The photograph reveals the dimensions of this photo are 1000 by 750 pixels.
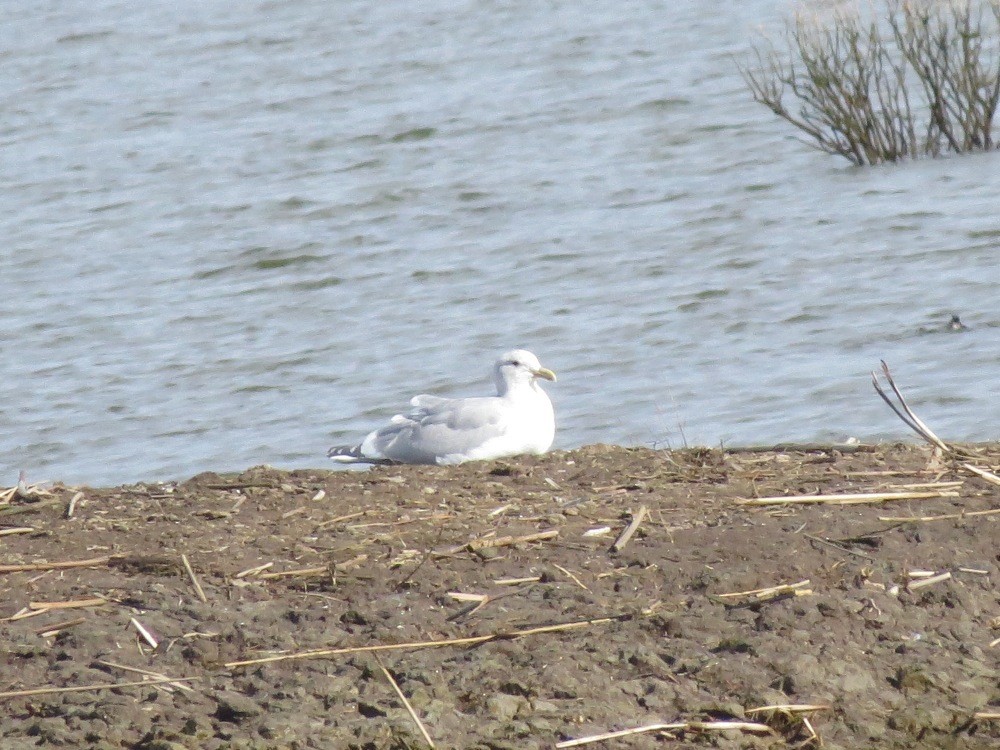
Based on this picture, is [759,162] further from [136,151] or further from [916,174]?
[136,151]

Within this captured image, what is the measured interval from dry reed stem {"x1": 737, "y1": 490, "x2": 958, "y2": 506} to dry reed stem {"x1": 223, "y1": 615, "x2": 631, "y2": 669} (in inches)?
41.8

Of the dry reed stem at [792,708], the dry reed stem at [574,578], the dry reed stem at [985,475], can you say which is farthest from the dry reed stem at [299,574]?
the dry reed stem at [985,475]

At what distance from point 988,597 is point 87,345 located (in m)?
9.02

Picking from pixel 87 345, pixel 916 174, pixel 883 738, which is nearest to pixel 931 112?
pixel 916 174

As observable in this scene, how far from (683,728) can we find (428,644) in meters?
0.75

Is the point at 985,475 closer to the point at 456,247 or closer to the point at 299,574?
the point at 299,574

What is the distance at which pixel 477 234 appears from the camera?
1479 centimetres

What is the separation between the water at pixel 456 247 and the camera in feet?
33.4

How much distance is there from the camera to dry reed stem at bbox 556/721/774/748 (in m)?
4.27

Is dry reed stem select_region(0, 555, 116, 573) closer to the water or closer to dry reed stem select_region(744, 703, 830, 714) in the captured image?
dry reed stem select_region(744, 703, 830, 714)

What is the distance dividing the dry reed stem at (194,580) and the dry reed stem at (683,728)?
4.11 ft

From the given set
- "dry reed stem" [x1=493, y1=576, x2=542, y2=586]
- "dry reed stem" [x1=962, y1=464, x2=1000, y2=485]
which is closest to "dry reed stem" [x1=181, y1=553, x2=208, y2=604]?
"dry reed stem" [x1=493, y1=576, x2=542, y2=586]

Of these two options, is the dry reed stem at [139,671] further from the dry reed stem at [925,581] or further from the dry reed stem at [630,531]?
the dry reed stem at [925,581]

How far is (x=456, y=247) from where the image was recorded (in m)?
14.4
